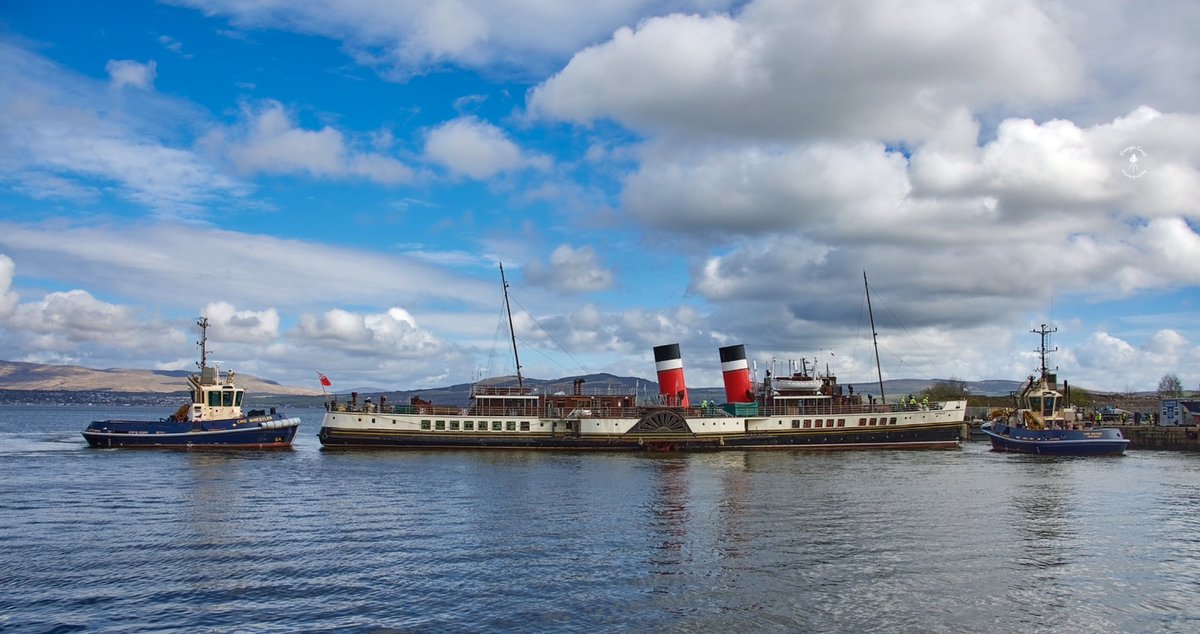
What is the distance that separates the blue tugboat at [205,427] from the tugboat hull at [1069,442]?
75.1m

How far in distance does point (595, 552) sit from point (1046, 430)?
69157 mm

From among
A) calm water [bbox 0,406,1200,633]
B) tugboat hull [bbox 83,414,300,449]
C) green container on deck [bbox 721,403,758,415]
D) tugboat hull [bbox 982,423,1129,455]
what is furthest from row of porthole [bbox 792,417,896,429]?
tugboat hull [bbox 83,414,300,449]

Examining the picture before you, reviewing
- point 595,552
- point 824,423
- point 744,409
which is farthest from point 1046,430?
point 595,552

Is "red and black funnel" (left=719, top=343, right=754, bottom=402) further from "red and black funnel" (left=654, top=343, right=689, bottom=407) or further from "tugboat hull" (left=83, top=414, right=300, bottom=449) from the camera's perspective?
"tugboat hull" (left=83, top=414, right=300, bottom=449)

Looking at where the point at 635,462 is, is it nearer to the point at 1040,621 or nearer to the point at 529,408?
the point at 529,408

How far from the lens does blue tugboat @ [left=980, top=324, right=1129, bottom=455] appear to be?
8262 centimetres

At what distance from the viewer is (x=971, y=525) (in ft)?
126

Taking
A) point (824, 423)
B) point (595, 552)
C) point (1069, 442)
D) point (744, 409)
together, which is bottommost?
point (595, 552)

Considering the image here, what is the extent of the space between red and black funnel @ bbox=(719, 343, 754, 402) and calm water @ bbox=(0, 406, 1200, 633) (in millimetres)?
33078

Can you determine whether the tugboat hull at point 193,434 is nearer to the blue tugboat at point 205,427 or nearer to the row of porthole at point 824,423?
the blue tugboat at point 205,427

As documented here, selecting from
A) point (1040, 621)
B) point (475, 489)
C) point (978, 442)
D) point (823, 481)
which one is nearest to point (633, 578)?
point (1040, 621)

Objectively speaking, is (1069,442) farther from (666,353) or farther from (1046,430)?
(666,353)

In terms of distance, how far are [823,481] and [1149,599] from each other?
2990 cm

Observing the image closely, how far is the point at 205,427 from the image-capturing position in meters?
80.2
